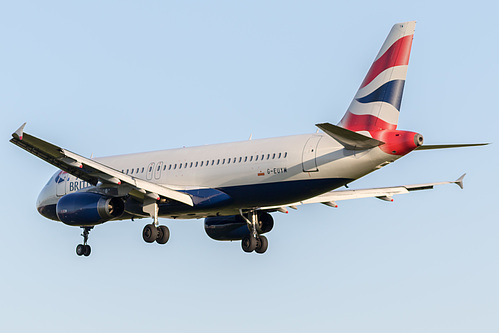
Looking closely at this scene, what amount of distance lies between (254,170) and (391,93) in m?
6.68

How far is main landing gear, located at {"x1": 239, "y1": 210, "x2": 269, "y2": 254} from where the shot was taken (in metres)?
49.4

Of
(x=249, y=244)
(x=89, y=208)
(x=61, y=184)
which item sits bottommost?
(x=89, y=208)

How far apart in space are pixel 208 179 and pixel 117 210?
167 inches

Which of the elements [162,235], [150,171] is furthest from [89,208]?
[150,171]

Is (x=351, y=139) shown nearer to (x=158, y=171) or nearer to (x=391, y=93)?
(x=391, y=93)

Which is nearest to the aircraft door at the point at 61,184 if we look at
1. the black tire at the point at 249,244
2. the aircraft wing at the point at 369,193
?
the black tire at the point at 249,244

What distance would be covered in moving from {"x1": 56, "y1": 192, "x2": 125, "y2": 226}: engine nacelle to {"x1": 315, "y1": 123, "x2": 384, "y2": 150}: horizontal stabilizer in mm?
11103

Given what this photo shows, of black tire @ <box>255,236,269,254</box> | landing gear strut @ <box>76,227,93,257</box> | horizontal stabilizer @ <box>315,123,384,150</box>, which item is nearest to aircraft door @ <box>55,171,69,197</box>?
landing gear strut @ <box>76,227,93,257</box>

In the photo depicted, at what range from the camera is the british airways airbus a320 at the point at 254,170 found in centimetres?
4238

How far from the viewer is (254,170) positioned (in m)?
45.1

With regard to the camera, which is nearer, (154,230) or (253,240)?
(154,230)

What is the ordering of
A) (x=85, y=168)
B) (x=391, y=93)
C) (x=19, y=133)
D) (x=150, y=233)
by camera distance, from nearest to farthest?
(x=19, y=133) < (x=391, y=93) < (x=85, y=168) < (x=150, y=233)

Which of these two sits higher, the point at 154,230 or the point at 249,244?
the point at 249,244

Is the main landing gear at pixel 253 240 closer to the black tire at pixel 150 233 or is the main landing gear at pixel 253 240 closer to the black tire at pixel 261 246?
the black tire at pixel 261 246
